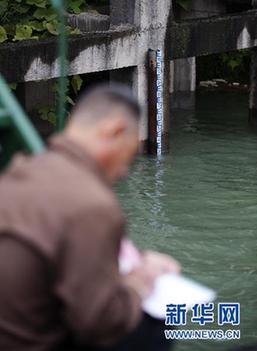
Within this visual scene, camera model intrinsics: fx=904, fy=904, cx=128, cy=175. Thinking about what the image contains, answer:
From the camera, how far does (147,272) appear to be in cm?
224

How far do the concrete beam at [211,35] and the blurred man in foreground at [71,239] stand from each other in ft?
33.0

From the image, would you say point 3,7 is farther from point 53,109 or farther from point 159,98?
point 159,98

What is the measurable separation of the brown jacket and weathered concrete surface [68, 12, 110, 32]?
10730mm

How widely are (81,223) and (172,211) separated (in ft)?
25.7

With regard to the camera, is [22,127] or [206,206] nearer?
[22,127]

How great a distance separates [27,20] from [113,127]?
10.8 meters

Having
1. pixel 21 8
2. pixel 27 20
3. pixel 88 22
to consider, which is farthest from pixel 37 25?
pixel 88 22

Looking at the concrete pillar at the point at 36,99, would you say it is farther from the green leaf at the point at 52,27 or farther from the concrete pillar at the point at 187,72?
the concrete pillar at the point at 187,72

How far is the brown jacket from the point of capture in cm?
193

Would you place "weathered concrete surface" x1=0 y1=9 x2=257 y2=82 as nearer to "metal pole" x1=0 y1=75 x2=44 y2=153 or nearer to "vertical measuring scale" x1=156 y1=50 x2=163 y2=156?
"vertical measuring scale" x1=156 y1=50 x2=163 y2=156

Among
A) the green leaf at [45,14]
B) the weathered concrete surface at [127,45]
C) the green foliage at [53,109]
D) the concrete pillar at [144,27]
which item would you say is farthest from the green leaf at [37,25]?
the weathered concrete surface at [127,45]

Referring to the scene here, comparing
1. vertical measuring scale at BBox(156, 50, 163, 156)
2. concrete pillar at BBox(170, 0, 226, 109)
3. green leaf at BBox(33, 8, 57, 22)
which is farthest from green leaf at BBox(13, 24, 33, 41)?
concrete pillar at BBox(170, 0, 226, 109)

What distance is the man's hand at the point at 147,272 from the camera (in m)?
2.21

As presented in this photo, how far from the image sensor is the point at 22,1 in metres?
12.8
